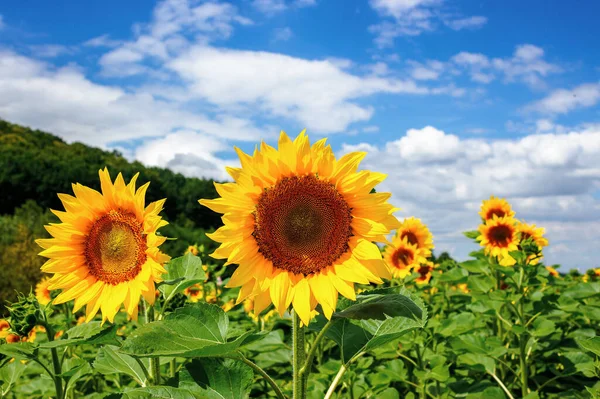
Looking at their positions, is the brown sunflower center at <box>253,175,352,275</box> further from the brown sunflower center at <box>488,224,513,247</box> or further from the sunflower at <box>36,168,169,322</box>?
the brown sunflower center at <box>488,224,513,247</box>

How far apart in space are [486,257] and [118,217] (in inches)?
162

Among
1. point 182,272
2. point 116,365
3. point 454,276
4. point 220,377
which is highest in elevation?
point 454,276

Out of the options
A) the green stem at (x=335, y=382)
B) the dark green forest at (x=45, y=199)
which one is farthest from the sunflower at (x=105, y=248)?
the dark green forest at (x=45, y=199)

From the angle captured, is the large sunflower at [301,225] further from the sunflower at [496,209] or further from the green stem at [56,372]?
the sunflower at [496,209]

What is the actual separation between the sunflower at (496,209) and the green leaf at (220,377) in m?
4.67

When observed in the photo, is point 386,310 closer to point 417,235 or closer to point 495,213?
point 417,235

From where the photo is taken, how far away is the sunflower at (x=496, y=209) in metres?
6.18

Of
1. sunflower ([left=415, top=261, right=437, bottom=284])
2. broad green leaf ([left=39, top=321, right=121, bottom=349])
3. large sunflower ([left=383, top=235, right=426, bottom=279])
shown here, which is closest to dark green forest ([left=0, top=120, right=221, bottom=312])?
sunflower ([left=415, top=261, right=437, bottom=284])

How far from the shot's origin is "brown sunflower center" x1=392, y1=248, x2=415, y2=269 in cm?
591

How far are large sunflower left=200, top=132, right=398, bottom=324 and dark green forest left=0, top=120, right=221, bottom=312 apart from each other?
10567 millimetres

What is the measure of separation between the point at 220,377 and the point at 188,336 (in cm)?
27

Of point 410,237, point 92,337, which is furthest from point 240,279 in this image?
point 410,237

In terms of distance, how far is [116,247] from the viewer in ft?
8.83

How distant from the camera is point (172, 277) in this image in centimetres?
277
